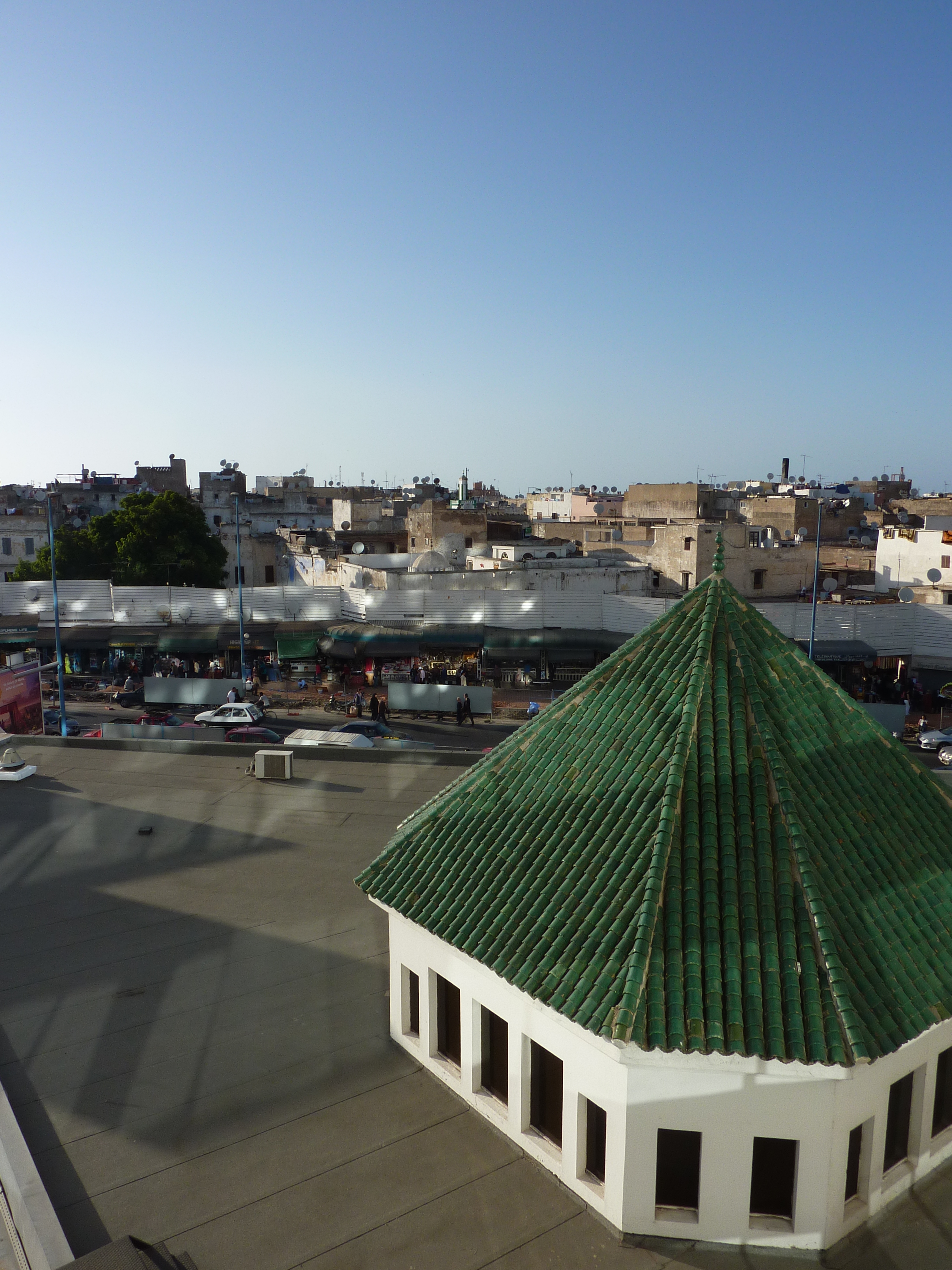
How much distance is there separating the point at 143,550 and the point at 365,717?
21406 mm

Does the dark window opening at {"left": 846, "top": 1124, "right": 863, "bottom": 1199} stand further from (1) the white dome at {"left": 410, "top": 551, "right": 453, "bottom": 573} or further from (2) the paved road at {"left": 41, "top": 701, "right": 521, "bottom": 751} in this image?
(1) the white dome at {"left": 410, "top": 551, "right": 453, "bottom": 573}

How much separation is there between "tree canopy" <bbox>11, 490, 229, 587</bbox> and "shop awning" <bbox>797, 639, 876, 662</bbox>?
103 feet

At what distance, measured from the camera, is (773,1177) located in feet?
23.9

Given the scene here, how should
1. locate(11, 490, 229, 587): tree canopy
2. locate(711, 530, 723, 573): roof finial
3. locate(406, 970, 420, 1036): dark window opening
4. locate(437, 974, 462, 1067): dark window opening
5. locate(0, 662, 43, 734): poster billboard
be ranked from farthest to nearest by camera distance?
locate(11, 490, 229, 587): tree canopy
locate(0, 662, 43, 734): poster billboard
locate(406, 970, 420, 1036): dark window opening
locate(711, 530, 723, 573): roof finial
locate(437, 974, 462, 1067): dark window opening

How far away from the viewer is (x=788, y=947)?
700 centimetres

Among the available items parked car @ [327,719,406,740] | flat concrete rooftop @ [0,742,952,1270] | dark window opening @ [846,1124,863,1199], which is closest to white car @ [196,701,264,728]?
parked car @ [327,719,406,740]

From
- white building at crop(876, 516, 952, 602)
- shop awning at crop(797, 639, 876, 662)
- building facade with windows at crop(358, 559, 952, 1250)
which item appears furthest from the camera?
white building at crop(876, 516, 952, 602)

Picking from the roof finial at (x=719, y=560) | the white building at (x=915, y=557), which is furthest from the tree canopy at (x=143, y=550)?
the roof finial at (x=719, y=560)

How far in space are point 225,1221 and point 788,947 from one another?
4.93 m

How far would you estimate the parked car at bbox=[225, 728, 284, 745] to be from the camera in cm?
2906

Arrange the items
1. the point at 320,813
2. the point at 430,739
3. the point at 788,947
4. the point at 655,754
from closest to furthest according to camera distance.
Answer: the point at 788,947 → the point at 655,754 → the point at 320,813 → the point at 430,739

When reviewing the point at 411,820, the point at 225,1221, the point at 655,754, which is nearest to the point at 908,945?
the point at 655,754

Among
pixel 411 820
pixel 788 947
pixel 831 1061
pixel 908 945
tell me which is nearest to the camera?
pixel 831 1061

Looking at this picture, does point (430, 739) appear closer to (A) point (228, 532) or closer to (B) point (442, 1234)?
(B) point (442, 1234)
